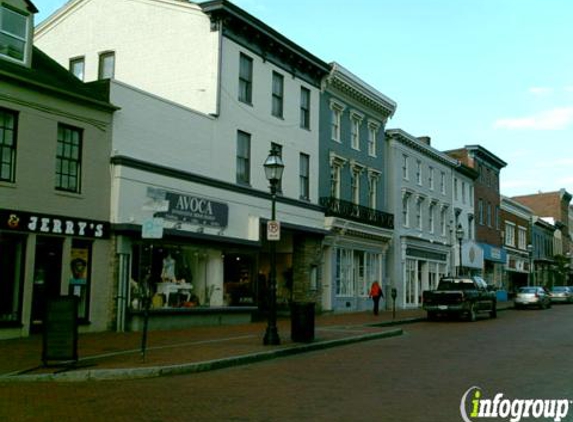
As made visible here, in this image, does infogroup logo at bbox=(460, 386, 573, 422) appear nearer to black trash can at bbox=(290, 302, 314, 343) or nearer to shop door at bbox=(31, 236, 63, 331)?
black trash can at bbox=(290, 302, 314, 343)

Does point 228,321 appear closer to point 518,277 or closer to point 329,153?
point 329,153

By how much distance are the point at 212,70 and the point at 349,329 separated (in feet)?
35.4

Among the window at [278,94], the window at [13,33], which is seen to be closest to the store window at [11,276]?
the window at [13,33]

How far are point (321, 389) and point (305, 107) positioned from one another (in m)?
21.7

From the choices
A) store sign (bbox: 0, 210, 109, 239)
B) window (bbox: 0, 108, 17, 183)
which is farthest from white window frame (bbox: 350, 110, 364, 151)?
window (bbox: 0, 108, 17, 183)

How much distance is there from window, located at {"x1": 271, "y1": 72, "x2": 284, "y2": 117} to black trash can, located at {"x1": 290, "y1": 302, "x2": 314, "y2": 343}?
1324 cm

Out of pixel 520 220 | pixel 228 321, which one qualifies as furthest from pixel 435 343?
pixel 520 220

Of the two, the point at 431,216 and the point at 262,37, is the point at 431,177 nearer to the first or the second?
the point at 431,216

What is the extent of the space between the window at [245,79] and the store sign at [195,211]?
492 cm

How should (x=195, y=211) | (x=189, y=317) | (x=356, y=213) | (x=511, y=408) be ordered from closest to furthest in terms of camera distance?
(x=511, y=408) < (x=189, y=317) < (x=195, y=211) < (x=356, y=213)

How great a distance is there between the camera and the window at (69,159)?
1861cm

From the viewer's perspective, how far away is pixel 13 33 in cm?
1855

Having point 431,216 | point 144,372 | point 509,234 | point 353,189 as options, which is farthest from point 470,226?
point 144,372

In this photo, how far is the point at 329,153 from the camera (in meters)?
32.2
